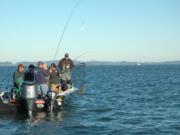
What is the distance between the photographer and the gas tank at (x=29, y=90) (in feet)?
66.1

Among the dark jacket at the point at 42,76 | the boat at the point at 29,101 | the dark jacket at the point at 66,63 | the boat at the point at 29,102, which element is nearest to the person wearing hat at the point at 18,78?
the boat at the point at 29,101

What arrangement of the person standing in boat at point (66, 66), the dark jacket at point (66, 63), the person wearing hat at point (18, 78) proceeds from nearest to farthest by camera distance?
1. the person wearing hat at point (18, 78)
2. the person standing in boat at point (66, 66)
3. the dark jacket at point (66, 63)

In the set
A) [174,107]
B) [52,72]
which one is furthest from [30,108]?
[174,107]

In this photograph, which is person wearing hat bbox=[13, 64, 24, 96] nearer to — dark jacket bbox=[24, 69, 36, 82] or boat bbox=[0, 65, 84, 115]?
boat bbox=[0, 65, 84, 115]

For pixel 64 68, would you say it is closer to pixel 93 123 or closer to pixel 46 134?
pixel 93 123

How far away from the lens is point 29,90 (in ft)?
66.0

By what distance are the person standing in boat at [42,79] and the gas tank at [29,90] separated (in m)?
1.10

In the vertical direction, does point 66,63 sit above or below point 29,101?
above

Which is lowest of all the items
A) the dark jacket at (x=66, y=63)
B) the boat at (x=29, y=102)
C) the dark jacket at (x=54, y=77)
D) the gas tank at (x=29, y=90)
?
the boat at (x=29, y=102)

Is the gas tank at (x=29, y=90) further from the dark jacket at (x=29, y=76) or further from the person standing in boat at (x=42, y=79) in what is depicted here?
the person standing in boat at (x=42, y=79)

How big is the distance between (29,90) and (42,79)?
4.99ft

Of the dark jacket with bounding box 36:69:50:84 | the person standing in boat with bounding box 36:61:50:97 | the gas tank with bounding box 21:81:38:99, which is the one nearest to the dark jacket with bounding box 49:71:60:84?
the person standing in boat with bounding box 36:61:50:97

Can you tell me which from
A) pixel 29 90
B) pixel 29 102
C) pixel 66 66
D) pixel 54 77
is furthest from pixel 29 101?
pixel 66 66

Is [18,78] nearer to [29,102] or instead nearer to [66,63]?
[29,102]
